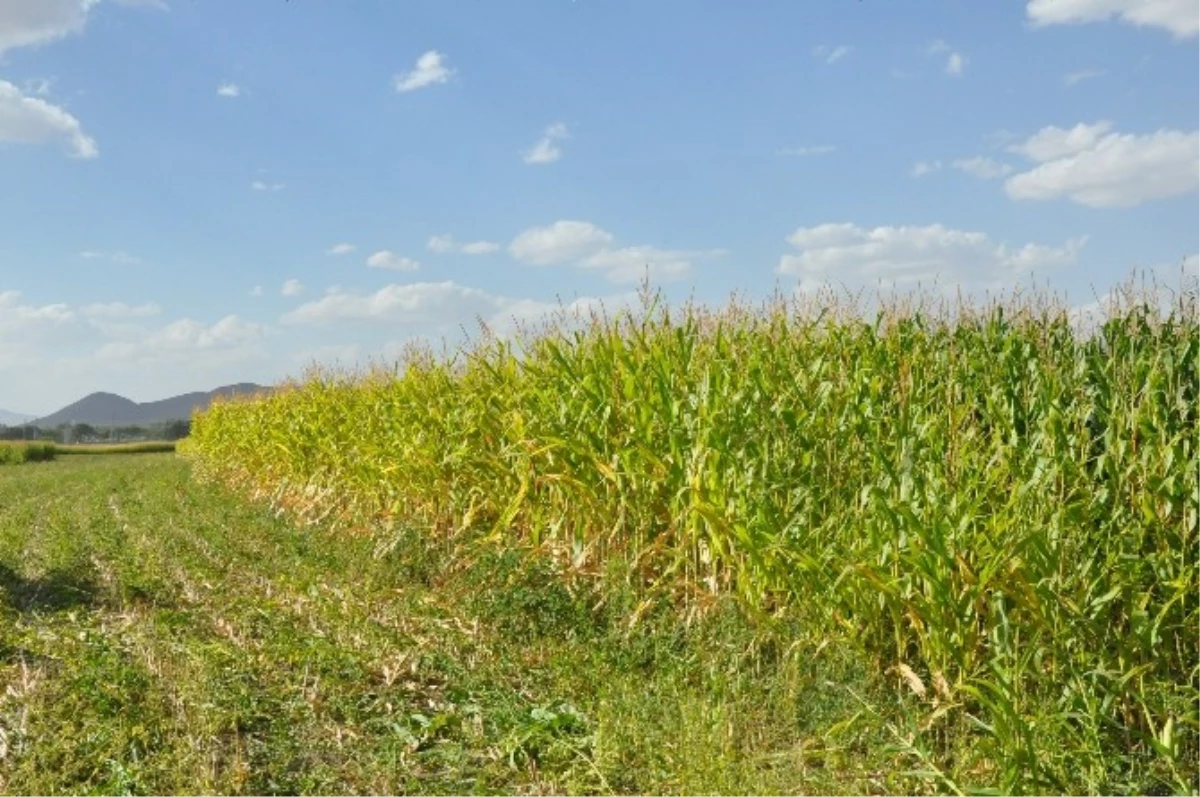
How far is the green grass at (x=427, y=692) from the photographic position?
5.62 m

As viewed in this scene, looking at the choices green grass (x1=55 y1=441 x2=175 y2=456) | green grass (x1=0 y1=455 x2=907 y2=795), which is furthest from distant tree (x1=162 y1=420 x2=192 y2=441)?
green grass (x1=0 y1=455 x2=907 y2=795)

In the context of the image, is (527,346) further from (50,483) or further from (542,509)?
(50,483)

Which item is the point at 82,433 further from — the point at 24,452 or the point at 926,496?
the point at 926,496

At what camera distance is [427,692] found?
23.2ft

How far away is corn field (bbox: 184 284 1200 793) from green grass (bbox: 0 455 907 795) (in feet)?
1.36

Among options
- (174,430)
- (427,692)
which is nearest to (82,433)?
(174,430)

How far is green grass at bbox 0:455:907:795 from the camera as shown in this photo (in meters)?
5.62

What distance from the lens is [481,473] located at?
1141 cm

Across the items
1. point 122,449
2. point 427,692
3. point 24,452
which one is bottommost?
point 427,692

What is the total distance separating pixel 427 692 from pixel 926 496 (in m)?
3.25

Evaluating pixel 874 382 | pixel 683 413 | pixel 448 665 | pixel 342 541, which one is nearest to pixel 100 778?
pixel 448 665

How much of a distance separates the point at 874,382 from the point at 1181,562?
225cm

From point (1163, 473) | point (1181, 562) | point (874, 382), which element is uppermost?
point (874, 382)

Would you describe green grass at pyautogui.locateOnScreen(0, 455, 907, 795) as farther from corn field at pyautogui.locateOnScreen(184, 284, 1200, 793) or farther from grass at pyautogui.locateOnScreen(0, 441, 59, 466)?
grass at pyautogui.locateOnScreen(0, 441, 59, 466)
